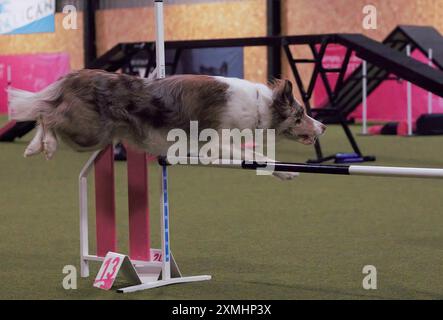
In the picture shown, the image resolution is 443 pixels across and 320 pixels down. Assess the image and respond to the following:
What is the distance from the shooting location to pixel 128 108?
12.7 ft

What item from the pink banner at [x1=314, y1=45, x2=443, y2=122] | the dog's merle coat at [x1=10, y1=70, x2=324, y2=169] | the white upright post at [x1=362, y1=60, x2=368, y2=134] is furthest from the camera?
the pink banner at [x1=314, y1=45, x2=443, y2=122]

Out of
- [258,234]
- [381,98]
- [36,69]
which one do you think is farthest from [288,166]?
[36,69]

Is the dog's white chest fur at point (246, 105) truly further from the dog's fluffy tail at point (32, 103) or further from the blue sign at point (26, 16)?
the blue sign at point (26, 16)

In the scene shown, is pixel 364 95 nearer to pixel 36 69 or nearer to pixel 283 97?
pixel 283 97

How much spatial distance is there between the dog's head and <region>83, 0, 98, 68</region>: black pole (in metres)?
15.9

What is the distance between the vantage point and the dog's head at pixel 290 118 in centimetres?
418

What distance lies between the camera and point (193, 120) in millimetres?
3936

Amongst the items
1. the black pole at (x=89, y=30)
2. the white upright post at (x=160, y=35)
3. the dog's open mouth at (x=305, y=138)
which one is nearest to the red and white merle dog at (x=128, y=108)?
the white upright post at (x=160, y=35)

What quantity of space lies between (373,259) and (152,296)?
1.36 meters

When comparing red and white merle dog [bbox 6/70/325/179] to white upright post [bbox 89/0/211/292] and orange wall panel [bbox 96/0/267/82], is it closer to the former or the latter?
white upright post [bbox 89/0/211/292]

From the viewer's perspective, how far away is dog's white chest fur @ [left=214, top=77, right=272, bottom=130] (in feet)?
13.0

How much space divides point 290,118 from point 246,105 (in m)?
0.34

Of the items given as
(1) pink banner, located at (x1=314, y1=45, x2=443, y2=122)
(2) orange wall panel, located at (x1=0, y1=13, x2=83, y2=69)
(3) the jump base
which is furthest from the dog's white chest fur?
(2) orange wall panel, located at (x1=0, y1=13, x2=83, y2=69)

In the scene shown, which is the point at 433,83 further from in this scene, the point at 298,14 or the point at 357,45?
the point at 298,14
